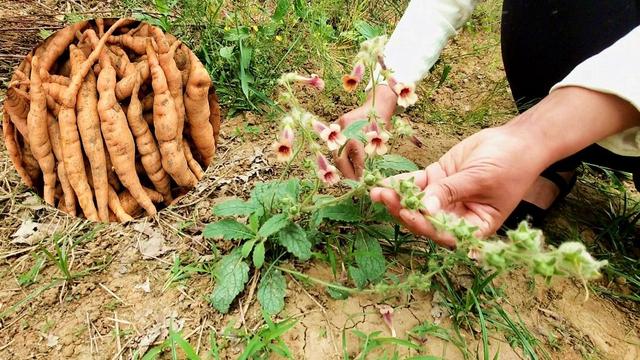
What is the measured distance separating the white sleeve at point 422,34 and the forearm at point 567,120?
56 centimetres

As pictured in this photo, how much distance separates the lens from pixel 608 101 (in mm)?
1264

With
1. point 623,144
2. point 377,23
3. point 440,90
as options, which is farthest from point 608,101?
point 377,23

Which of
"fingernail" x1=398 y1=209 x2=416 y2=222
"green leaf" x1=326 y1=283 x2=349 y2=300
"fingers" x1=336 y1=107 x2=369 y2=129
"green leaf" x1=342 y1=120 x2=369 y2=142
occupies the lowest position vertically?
"green leaf" x1=326 y1=283 x2=349 y2=300

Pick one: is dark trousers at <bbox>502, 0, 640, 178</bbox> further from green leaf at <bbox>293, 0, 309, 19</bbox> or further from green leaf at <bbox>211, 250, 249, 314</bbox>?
green leaf at <bbox>211, 250, 249, 314</bbox>

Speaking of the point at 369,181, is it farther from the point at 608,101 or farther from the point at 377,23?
the point at 377,23

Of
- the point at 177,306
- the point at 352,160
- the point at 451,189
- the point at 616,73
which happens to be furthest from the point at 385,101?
the point at 177,306

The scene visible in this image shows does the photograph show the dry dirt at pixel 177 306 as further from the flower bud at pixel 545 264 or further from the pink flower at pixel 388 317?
the flower bud at pixel 545 264

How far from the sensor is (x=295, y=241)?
1460 mm

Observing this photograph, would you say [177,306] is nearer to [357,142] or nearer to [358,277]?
[358,277]

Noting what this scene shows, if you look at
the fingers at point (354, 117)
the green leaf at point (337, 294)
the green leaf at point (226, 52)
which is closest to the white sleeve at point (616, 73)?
the fingers at point (354, 117)

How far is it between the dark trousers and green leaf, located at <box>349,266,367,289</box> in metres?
0.83

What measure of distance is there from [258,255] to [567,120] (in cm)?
86

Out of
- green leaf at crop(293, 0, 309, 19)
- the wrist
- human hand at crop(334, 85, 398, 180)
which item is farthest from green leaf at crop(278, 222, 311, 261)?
green leaf at crop(293, 0, 309, 19)

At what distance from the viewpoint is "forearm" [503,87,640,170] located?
4.15 ft
